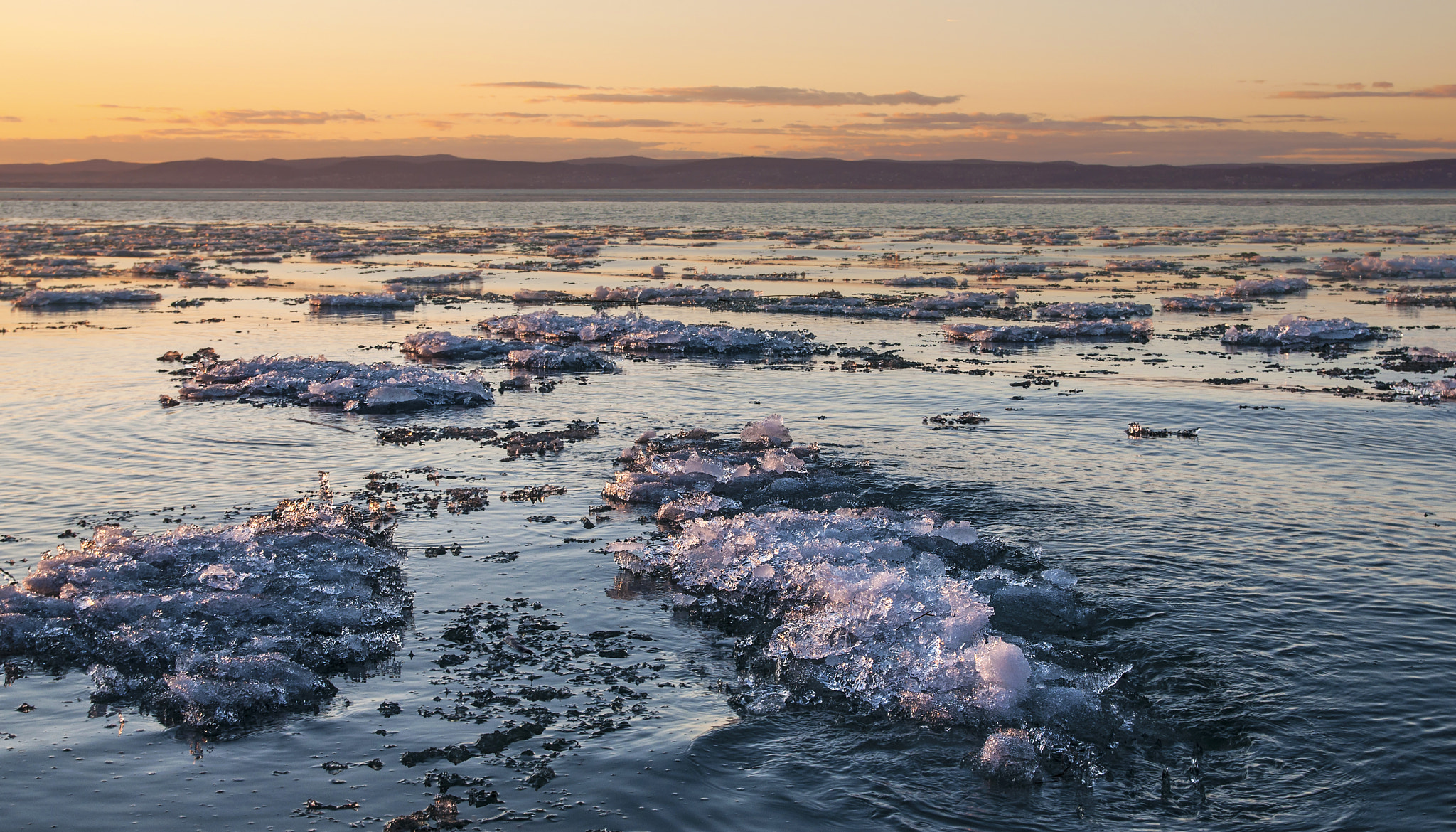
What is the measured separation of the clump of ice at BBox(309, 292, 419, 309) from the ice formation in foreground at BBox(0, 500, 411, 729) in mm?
26027

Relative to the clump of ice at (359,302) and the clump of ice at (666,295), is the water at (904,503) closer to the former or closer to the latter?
the clump of ice at (359,302)

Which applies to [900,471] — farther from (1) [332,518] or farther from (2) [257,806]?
(2) [257,806]

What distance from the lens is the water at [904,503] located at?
7754mm

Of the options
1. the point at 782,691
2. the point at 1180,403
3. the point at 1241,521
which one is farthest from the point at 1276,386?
the point at 782,691

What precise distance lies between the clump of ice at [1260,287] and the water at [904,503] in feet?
31.6

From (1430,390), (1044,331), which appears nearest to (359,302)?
(1044,331)

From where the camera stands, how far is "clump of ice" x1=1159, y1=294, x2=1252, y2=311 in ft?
117

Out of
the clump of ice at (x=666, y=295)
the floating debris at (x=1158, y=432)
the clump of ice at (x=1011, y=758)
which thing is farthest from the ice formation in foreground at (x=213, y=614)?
the clump of ice at (x=666, y=295)

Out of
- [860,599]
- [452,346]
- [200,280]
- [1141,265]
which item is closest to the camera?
[860,599]

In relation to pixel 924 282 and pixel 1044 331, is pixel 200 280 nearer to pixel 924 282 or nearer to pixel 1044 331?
pixel 924 282

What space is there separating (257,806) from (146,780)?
1.00 m

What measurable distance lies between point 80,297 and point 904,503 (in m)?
33.5

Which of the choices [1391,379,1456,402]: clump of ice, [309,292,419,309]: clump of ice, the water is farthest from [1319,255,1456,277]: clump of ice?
[309,292,419,309]: clump of ice

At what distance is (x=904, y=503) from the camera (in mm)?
14820
